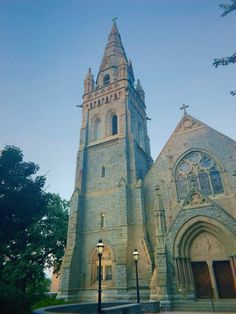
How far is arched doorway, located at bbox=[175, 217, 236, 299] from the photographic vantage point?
50.6 ft

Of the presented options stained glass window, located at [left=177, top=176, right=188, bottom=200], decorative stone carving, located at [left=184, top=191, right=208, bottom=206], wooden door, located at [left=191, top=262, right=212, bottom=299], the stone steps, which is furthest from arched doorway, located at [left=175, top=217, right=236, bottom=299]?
stained glass window, located at [left=177, top=176, right=188, bottom=200]

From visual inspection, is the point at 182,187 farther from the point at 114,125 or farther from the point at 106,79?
the point at 106,79

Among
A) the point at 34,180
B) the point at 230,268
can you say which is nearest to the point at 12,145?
the point at 34,180

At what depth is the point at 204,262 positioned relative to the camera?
1647 centimetres

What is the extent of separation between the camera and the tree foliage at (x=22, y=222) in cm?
1534

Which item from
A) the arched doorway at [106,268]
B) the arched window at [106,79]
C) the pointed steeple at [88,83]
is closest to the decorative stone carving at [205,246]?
the arched doorway at [106,268]

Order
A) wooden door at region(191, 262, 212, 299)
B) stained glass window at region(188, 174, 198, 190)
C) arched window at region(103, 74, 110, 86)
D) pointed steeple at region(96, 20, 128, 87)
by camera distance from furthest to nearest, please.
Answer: arched window at region(103, 74, 110, 86), pointed steeple at region(96, 20, 128, 87), stained glass window at region(188, 174, 198, 190), wooden door at region(191, 262, 212, 299)

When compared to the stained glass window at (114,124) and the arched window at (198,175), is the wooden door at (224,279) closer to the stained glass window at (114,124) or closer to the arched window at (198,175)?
the arched window at (198,175)

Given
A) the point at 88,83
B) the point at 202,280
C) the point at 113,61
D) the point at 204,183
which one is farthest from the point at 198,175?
the point at 113,61

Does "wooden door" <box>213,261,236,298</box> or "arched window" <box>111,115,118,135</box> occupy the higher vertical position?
"arched window" <box>111,115,118,135</box>

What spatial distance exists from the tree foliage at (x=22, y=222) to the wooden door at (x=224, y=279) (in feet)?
43.6

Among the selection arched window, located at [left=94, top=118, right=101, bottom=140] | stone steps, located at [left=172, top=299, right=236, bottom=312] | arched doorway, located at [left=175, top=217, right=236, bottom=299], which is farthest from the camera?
arched window, located at [left=94, top=118, right=101, bottom=140]

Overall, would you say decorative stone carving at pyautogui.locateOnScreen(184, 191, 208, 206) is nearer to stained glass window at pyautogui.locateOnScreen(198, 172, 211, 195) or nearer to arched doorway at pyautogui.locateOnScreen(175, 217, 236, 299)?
arched doorway at pyautogui.locateOnScreen(175, 217, 236, 299)

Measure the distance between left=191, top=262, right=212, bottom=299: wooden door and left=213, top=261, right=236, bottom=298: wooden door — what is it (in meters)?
0.59
